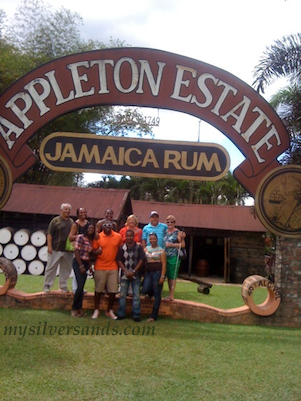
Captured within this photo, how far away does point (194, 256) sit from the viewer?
801 inches

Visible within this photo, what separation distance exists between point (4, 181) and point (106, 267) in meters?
2.22

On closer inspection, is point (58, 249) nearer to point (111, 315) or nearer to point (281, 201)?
point (111, 315)

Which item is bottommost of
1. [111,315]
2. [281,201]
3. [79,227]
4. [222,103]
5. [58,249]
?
[111,315]

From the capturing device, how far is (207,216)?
18609 millimetres

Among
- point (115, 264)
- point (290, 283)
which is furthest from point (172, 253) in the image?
point (290, 283)

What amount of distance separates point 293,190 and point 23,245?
996cm

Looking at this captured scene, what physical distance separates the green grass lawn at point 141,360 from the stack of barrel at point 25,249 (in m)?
7.48

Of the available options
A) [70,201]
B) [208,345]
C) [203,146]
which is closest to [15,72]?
[70,201]

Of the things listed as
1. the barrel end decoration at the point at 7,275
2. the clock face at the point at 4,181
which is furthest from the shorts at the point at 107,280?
the clock face at the point at 4,181

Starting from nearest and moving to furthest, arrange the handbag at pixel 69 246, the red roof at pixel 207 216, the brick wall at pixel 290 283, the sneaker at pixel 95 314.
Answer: the sneaker at pixel 95 314 → the brick wall at pixel 290 283 → the handbag at pixel 69 246 → the red roof at pixel 207 216

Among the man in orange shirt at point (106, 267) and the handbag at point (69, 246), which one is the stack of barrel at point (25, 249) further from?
the man in orange shirt at point (106, 267)

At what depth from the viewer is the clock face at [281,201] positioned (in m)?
6.65

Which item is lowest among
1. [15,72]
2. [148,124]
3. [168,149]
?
[168,149]

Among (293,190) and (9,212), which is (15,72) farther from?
(293,190)
